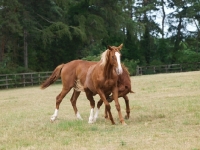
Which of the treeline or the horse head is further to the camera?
the treeline

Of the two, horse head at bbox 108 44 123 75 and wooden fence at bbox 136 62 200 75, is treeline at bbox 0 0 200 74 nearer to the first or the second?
wooden fence at bbox 136 62 200 75

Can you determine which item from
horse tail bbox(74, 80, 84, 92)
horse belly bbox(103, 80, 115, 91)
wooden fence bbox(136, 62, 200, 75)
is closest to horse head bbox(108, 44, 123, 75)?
horse belly bbox(103, 80, 115, 91)

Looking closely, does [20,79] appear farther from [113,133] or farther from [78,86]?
[113,133]

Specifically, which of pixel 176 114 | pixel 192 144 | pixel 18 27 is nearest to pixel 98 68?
pixel 176 114

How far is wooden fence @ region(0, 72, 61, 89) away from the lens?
34.6 metres

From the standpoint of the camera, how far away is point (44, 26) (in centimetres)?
3925

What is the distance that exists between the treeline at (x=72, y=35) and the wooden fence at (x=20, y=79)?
1535 mm

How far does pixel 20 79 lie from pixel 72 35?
23.8ft

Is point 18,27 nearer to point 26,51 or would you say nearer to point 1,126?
point 26,51

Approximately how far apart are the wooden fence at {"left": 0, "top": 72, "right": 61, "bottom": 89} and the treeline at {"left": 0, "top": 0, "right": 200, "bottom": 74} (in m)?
1.54

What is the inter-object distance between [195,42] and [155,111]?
47.9 meters

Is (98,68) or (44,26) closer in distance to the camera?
(98,68)

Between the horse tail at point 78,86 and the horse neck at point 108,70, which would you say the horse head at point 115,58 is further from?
the horse tail at point 78,86

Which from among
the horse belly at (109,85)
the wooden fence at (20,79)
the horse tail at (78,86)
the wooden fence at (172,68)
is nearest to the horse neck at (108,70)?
the horse belly at (109,85)
